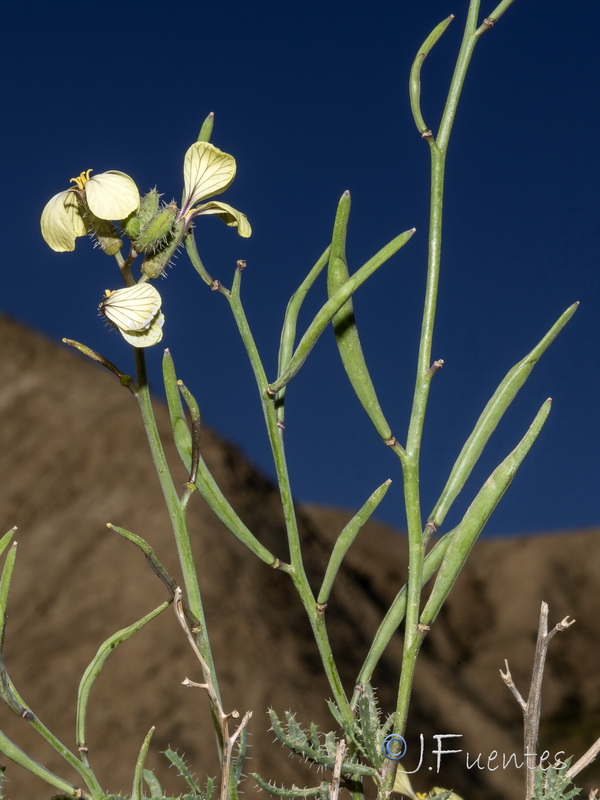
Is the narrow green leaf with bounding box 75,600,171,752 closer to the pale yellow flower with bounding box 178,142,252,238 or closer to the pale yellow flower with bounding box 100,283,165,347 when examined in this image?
the pale yellow flower with bounding box 100,283,165,347

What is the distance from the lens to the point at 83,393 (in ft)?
13.1

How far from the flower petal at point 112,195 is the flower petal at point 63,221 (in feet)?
0.11

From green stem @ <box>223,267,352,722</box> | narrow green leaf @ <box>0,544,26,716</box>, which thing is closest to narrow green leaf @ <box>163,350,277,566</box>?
green stem @ <box>223,267,352,722</box>

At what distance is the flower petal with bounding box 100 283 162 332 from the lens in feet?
1.59

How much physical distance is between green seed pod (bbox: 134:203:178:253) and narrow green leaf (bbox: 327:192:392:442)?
111 mm

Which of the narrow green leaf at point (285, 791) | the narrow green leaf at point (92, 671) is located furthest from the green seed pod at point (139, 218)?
the narrow green leaf at point (285, 791)

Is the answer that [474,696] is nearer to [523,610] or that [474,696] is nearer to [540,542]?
[523,610]

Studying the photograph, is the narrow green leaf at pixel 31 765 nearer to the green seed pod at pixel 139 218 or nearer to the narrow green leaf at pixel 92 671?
the narrow green leaf at pixel 92 671

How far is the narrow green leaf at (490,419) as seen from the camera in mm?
552

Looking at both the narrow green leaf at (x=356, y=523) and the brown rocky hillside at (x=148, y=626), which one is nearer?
the narrow green leaf at (x=356, y=523)

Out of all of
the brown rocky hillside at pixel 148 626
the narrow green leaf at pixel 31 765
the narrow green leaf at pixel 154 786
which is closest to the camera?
the narrow green leaf at pixel 31 765

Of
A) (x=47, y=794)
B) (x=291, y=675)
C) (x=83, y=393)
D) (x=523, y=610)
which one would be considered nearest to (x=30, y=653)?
(x=47, y=794)

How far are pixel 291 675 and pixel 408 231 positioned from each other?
2.30 metres

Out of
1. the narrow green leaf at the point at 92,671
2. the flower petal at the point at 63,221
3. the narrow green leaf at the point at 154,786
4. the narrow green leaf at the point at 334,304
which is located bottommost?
the narrow green leaf at the point at 154,786
